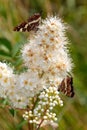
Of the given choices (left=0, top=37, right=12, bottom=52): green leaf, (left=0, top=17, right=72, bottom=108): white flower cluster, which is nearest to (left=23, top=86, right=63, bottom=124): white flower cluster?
(left=0, top=17, right=72, bottom=108): white flower cluster

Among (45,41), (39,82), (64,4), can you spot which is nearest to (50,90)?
(39,82)

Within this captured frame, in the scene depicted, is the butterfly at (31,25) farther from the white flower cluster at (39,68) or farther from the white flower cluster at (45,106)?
the white flower cluster at (45,106)

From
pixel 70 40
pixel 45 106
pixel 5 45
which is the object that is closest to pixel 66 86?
pixel 45 106

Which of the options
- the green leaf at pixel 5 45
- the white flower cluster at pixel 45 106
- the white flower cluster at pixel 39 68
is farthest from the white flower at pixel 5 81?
the green leaf at pixel 5 45

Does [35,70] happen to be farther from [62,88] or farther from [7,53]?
[7,53]

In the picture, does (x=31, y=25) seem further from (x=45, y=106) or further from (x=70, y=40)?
(x=70, y=40)

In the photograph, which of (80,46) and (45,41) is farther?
(80,46)
